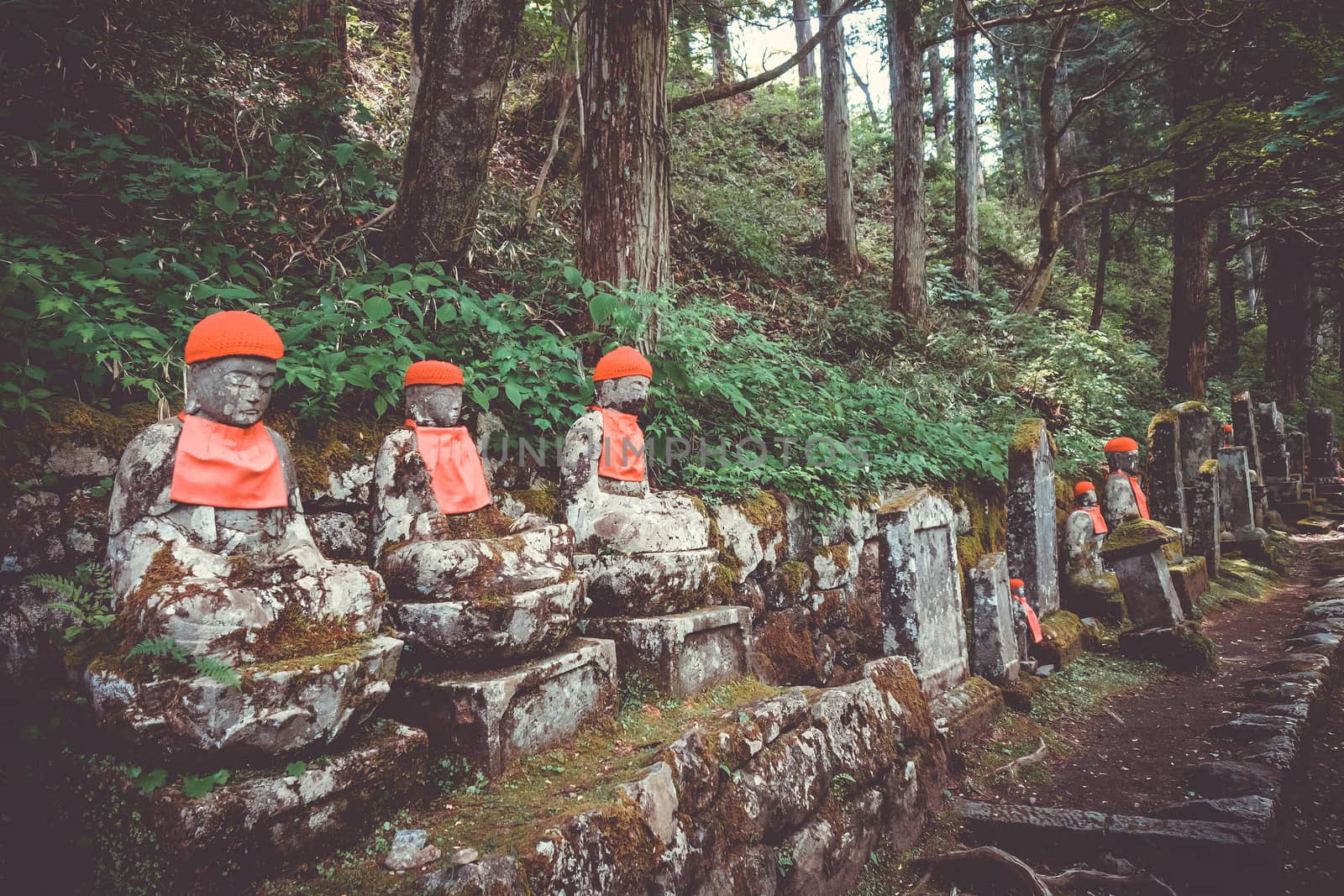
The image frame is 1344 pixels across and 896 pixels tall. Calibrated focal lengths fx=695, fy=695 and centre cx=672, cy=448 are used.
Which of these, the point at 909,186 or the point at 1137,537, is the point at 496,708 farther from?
the point at 909,186

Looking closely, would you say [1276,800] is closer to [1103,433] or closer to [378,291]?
[378,291]

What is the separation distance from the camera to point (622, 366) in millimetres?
3467

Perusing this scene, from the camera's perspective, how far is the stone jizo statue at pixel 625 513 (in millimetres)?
3193

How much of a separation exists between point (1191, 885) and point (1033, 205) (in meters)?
20.4

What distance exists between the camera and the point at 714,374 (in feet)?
17.0

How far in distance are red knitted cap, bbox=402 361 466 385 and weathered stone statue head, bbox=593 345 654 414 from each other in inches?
28.7

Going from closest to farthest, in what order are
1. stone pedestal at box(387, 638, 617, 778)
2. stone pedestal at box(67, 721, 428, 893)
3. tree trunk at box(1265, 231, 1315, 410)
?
1. stone pedestal at box(67, 721, 428, 893)
2. stone pedestal at box(387, 638, 617, 778)
3. tree trunk at box(1265, 231, 1315, 410)

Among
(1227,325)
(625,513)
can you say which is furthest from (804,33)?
(625,513)

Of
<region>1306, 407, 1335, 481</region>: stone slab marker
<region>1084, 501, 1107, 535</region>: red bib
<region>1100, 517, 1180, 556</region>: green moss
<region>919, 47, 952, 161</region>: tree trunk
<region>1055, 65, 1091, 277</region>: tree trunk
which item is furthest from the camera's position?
<region>919, 47, 952, 161</region>: tree trunk

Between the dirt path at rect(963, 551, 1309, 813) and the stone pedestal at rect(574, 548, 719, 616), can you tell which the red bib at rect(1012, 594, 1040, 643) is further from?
the stone pedestal at rect(574, 548, 719, 616)

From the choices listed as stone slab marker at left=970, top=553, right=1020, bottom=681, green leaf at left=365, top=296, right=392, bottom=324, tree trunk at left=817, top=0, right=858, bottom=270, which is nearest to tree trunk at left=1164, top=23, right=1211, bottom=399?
tree trunk at left=817, top=0, right=858, bottom=270

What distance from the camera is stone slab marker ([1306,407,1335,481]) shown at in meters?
14.9

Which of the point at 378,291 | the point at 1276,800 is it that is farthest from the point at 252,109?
the point at 1276,800

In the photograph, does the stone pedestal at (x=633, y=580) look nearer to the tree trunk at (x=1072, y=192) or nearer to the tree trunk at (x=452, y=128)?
the tree trunk at (x=452, y=128)
